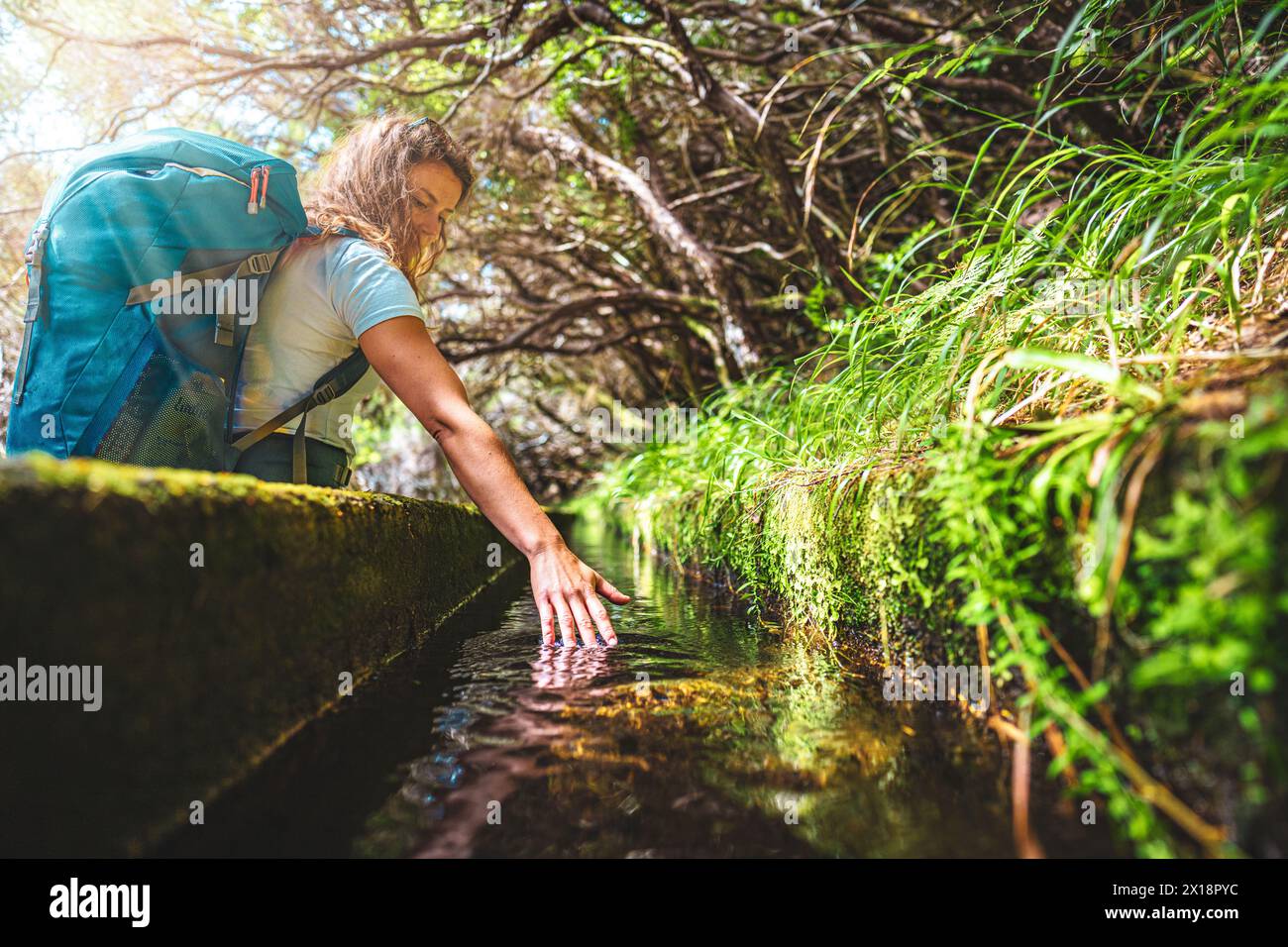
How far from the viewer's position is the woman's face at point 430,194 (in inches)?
86.7

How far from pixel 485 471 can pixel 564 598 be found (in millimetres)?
342

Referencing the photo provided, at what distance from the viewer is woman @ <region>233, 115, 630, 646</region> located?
5.03ft

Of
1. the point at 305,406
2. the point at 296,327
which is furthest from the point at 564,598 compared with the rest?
the point at 296,327

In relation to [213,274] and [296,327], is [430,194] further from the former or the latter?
[213,274]

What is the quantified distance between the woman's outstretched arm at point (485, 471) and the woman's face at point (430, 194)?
826 mm

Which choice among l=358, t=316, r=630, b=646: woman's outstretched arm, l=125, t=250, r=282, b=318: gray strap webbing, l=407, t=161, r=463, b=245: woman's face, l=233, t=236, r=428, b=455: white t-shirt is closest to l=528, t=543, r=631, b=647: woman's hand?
l=358, t=316, r=630, b=646: woman's outstretched arm

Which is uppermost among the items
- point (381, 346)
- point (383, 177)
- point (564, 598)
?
point (383, 177)

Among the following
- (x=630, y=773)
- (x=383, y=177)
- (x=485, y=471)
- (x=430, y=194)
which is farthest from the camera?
(x=430, y=194)

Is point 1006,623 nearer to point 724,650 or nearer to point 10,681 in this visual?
point 724,650

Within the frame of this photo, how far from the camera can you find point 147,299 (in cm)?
143

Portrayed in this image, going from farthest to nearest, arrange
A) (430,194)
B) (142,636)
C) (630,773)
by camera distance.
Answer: (430,194) < (630,773) < (142,636)

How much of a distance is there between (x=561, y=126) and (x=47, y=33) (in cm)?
389

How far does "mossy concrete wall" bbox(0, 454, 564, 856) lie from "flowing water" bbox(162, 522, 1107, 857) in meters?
0.08
